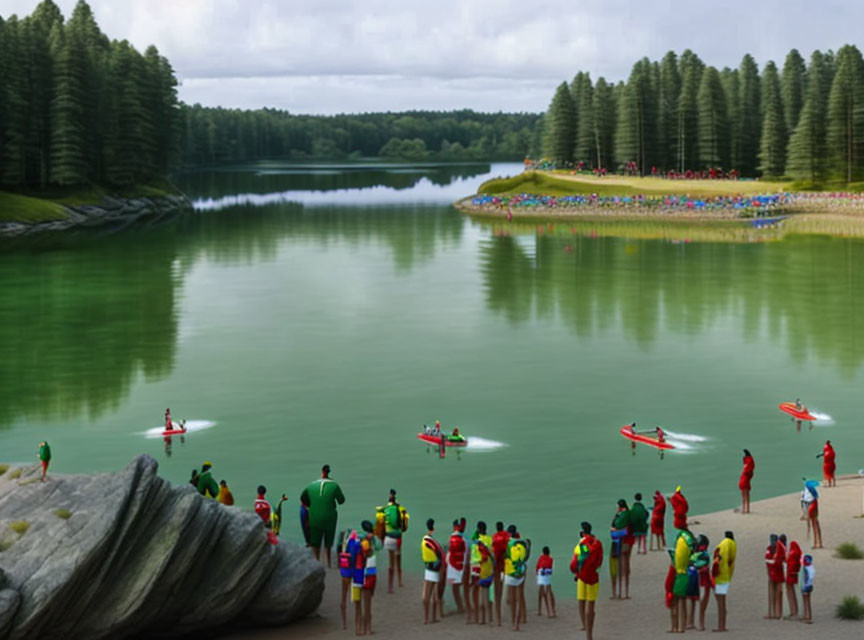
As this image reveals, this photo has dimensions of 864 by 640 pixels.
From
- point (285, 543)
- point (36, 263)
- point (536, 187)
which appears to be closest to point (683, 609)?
point (285, 543)

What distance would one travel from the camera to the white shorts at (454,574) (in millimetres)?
20766

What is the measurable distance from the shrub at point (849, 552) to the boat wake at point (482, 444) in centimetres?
1340

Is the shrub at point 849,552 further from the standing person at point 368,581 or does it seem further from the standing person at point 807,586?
the standing person at point 368,581

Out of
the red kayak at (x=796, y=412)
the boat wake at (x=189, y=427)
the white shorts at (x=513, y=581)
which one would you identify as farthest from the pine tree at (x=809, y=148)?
the white shorts at (x=513, y=581)

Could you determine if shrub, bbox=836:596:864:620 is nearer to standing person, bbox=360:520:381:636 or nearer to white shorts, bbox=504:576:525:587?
white shorts, bbox=504:576:525:587

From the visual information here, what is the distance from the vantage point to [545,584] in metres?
20.8

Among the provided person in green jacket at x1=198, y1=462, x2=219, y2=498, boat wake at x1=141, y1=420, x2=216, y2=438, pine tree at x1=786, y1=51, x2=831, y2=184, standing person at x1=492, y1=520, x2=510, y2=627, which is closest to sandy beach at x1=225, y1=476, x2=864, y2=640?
standing person at x1=492, y1=520, x2=510, y2=627

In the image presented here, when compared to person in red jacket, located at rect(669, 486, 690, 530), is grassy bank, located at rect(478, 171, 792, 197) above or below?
above

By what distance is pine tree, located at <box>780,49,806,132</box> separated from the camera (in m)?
165

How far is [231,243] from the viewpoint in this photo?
336ft

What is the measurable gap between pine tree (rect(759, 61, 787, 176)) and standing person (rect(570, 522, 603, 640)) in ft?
473

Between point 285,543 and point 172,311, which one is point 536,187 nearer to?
point 172,311

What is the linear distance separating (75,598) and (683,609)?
1036 cm

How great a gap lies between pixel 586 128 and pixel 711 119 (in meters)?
20.9
